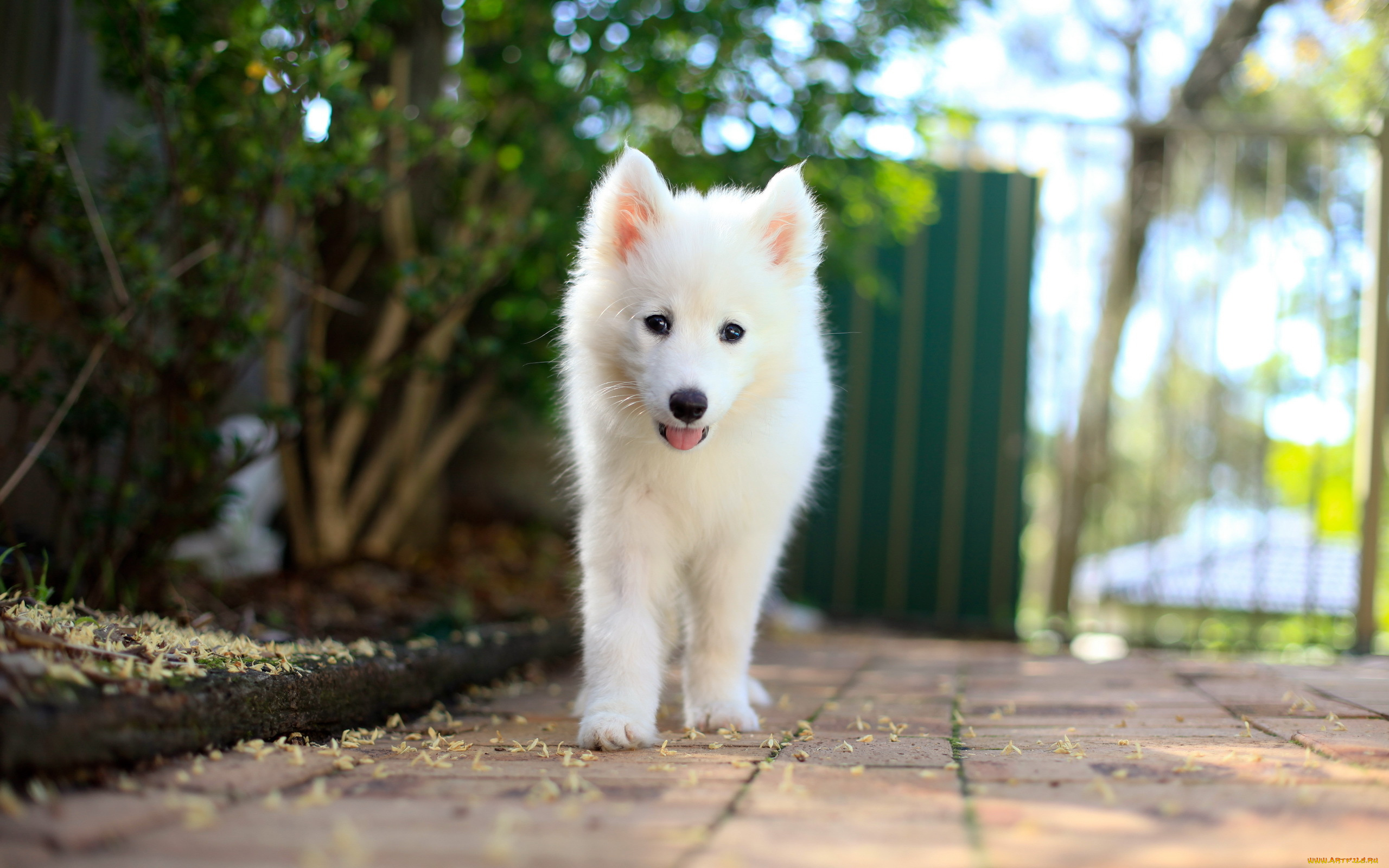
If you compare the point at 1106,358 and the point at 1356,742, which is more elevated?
the point at 1106,358

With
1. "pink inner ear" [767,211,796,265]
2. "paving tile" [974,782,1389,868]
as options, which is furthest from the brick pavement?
"pink inner ear" [767,211,796,265]

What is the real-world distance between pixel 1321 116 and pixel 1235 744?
21.3ft

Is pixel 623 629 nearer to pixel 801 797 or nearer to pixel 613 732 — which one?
pixel 613 732

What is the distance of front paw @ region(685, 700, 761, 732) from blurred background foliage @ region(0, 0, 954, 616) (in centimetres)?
204

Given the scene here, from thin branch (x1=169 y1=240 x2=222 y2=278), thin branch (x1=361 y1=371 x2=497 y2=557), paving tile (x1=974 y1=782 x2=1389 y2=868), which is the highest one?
thin branch (x1=169 y1=240 x2=222 y2=278)

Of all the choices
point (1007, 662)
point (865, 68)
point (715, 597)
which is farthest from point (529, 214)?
point (1007, 662)

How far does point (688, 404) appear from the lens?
2492 millimetres

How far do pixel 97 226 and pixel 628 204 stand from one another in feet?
5.76

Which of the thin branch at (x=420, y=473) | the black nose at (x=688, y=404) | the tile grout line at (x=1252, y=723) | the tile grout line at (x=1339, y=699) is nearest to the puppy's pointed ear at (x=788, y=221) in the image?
the black nose at (x=688, y=404)

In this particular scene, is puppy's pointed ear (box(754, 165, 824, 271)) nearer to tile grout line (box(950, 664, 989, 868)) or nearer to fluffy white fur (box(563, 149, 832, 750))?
fluffy white fur (box(563, 149, 832, 750))

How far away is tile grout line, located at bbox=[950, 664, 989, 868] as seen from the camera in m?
1.55

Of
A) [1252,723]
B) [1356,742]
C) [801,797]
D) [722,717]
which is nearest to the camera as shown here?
[801,797]

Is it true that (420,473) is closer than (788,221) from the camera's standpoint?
No

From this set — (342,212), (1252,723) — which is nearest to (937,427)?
(342,212)
